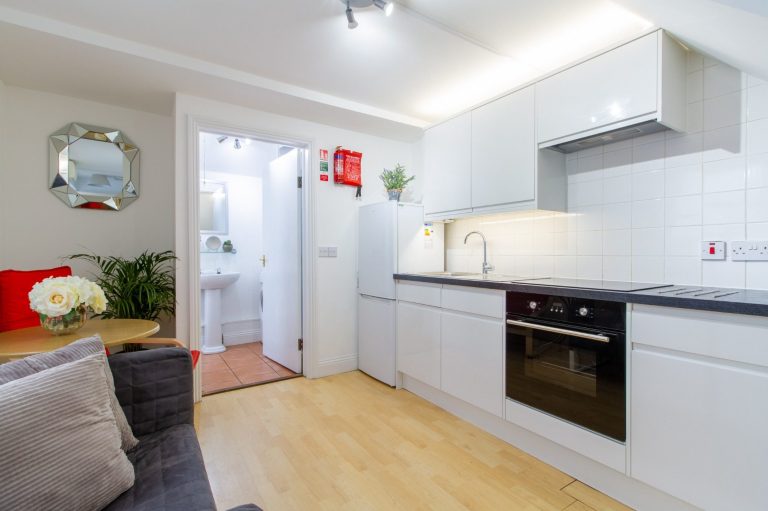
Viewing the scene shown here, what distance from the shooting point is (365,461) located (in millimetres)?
1963

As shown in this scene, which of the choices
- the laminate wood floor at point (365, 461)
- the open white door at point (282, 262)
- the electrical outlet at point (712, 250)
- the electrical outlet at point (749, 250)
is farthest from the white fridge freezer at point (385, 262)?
the electrical outlet at point (749, 250)

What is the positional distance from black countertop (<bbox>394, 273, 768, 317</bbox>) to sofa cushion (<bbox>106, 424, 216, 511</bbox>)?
168 cm

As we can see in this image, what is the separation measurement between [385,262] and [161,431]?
1990 mm

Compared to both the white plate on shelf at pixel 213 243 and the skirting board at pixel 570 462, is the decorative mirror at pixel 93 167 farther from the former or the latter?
the skirting board at pixel 570 462

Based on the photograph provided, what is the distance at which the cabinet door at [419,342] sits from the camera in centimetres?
259

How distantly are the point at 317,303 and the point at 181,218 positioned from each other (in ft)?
4.22

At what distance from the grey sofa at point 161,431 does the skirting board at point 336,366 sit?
181 cm

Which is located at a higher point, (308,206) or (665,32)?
(665,32)

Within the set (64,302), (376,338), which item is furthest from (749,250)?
(64,302)

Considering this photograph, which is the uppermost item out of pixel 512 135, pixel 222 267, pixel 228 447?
pixel 512 135

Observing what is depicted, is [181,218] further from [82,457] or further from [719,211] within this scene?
[719,211]

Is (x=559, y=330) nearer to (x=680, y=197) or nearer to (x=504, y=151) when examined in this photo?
(x=680, y=197)

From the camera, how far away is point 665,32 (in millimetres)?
1736

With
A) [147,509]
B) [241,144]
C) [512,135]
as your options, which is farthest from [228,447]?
[241,144]
